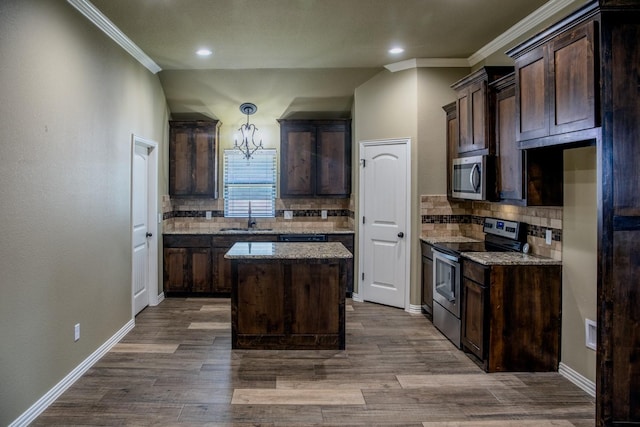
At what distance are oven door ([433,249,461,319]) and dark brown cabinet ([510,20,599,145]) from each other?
134cm

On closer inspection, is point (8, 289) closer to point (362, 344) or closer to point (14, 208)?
point (14, 208)

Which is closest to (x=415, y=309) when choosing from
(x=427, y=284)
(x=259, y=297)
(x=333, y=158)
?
(x=427, y=284)

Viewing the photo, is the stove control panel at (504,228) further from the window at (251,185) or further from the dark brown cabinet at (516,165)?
the window at (251,185)

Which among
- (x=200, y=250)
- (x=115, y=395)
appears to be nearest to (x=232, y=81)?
(x=200, y=250)

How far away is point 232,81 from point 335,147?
1.67 m

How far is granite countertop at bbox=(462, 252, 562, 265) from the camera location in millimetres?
3217

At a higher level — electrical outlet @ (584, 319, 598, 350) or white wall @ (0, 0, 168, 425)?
white wall @ (0, 0, 168, 425)

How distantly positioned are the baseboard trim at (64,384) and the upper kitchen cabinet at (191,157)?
7.42ft

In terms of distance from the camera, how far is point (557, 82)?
2648mm

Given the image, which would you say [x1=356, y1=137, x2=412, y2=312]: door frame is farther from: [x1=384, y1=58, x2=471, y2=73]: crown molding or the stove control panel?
the stove control panel

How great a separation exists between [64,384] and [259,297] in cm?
158

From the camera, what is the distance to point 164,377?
10.4 feet

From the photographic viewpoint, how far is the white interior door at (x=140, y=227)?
15.4ft

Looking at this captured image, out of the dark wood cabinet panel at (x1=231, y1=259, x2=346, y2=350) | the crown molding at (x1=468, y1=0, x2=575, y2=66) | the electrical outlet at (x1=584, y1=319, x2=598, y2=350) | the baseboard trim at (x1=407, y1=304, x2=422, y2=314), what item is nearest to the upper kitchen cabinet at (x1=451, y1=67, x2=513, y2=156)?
the crown molding at (x1=468, y1=0, x2=575, y2=66)
